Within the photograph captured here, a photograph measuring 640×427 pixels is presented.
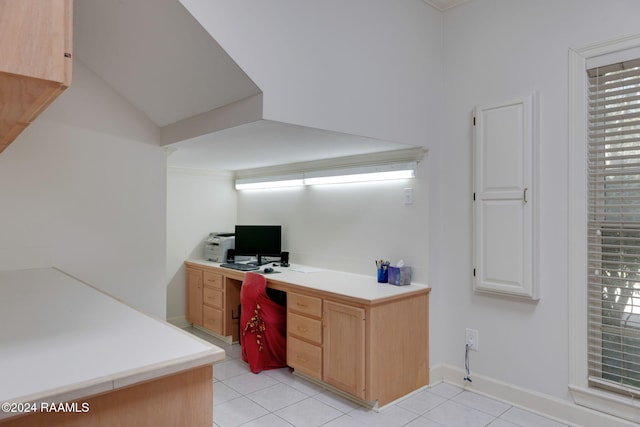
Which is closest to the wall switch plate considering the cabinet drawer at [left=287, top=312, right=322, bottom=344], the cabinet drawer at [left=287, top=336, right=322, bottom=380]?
the cabinet drawer at [left=287, top=312, right=322, bottom=344]

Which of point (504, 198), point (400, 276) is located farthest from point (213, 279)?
point (504, 198)

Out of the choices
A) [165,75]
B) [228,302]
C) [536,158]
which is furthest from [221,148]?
[536,158]

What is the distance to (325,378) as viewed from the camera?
2875 millimetres

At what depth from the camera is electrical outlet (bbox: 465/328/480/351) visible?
2926mm

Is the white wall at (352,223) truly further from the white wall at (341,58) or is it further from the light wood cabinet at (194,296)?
the light wood cabinet at (194,296)

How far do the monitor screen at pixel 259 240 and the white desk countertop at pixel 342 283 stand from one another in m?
0.30

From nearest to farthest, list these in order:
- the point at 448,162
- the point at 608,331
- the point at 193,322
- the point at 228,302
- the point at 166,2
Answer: the point at 166,2, the point at 608,331, the point at 448,162, the point at 228,302, the point at 193,322

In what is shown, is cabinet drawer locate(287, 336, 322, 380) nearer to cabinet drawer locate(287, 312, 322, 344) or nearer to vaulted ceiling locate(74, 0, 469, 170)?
cabinet drawer locate(287, 312, 322, 344)

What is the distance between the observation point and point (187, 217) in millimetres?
4488

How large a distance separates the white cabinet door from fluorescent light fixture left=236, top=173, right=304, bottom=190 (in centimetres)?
175

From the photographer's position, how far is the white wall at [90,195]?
2188 millimetres

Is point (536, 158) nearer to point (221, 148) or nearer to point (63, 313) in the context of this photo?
point (221, 148)

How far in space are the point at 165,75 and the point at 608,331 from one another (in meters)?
3.01

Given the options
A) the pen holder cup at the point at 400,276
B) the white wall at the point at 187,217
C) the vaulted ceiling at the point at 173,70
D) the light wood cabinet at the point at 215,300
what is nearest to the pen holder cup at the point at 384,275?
the pen holder cup at the point at 400,276
